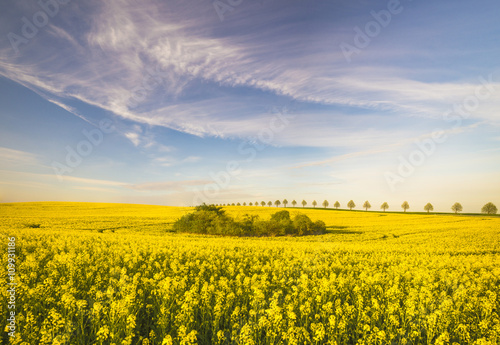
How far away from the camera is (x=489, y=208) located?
91.9m

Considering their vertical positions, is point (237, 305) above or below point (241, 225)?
above

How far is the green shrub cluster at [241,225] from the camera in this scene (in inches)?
1412

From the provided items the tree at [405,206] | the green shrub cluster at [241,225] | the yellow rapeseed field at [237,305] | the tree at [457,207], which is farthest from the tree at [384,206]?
the yellow rapeseed field at [237,305]

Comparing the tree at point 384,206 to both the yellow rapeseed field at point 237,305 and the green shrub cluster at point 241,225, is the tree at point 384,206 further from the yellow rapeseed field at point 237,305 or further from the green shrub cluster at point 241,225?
the yellow rapeseed field at point 237,305

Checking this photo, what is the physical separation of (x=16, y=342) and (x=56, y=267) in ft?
22.0

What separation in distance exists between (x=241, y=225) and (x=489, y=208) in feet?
361

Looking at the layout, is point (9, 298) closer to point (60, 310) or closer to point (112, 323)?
point (60, 310)

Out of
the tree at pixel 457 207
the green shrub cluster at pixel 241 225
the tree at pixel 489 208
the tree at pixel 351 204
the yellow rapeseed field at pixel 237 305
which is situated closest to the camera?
the yellow rapeseed field at pixel 237 305

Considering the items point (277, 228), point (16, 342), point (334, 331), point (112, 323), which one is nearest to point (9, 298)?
point (16, 342)

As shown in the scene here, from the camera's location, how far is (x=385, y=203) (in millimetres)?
112062

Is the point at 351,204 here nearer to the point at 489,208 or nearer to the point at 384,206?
the point at 384,206

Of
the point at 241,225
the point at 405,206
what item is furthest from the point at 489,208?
the point at 241,225

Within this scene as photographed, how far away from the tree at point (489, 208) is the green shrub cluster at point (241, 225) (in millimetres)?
96159

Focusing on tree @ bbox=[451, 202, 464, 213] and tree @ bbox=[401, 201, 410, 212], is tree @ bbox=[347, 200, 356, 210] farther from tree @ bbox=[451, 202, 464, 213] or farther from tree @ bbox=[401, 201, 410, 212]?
tree @ bbox=[451, 202, 464, 213]
